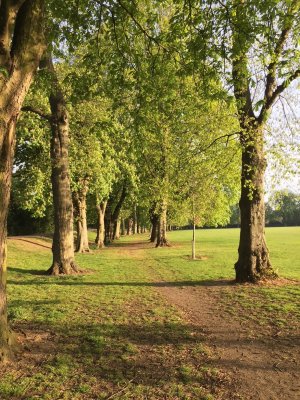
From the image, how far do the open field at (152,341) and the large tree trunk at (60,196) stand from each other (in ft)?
9.13

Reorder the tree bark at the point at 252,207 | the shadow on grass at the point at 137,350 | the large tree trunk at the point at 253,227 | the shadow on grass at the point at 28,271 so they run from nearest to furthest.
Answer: the shadow on grass at the point at 137,350 → the tree bark at the point at 252,207 → the large tree trunk at the point at 253,227 → the shadow on grass at the point at 28,271

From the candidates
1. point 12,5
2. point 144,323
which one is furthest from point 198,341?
point 12,5

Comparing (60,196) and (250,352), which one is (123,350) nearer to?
(250,352)

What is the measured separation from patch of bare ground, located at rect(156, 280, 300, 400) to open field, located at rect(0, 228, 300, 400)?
0.06ft

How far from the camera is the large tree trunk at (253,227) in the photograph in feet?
45.6

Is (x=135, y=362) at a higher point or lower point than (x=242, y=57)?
lower

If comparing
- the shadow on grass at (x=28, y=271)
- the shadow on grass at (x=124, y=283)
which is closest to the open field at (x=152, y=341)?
the shadow on grass at (x=124, y=283)

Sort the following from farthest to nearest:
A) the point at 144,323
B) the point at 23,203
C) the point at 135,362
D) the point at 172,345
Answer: the point at 23,203
the point at 144,323
the point at 172,345
the point at 135,362

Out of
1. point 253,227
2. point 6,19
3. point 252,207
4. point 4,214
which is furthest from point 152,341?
point 252,207

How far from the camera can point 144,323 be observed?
8633 mm

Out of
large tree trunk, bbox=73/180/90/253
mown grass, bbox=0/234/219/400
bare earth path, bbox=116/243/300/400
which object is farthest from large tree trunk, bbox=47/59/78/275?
large tree trunk, bbox=73/180/90/253

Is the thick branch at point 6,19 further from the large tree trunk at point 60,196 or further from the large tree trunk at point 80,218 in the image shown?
the large tree trunk at point 80,218

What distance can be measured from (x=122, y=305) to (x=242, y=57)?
22.9ft

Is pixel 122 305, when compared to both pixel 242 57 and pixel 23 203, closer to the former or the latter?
pixel 242 57
